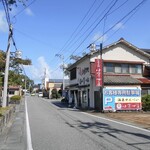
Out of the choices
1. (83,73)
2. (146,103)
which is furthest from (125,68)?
(146,103)

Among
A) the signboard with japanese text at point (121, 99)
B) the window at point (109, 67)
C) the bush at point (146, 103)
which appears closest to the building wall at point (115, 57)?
the window at point (109, 67)

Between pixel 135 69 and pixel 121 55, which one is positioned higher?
pixel 121 55

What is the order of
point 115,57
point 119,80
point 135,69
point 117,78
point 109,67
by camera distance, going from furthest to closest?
1. point 135,69
2. point 115,57
3. point 109,67
4. point 117,78
5. point 119,80

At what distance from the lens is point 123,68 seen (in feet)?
108

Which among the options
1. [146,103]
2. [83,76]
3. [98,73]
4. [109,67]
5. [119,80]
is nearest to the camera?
[98,73]

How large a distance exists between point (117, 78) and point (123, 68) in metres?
2.71

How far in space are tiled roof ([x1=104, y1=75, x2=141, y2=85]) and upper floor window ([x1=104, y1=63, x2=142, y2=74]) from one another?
1.04 meters

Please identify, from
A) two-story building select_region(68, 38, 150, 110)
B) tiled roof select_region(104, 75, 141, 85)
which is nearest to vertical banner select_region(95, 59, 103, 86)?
two-story building select_region(68, 38, 150, 110)

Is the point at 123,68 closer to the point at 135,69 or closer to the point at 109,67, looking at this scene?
the point at 135,69


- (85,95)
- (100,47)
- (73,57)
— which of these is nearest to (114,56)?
(100,47)

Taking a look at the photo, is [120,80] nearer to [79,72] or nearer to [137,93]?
[137,93]

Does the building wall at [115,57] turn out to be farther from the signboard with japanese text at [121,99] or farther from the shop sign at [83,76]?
the signboard with japanese text at [121,99]

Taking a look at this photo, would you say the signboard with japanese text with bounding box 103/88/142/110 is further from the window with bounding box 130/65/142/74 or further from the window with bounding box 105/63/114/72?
the window with bounding box 130/65/142/74

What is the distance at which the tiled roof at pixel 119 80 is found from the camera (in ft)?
95.2
